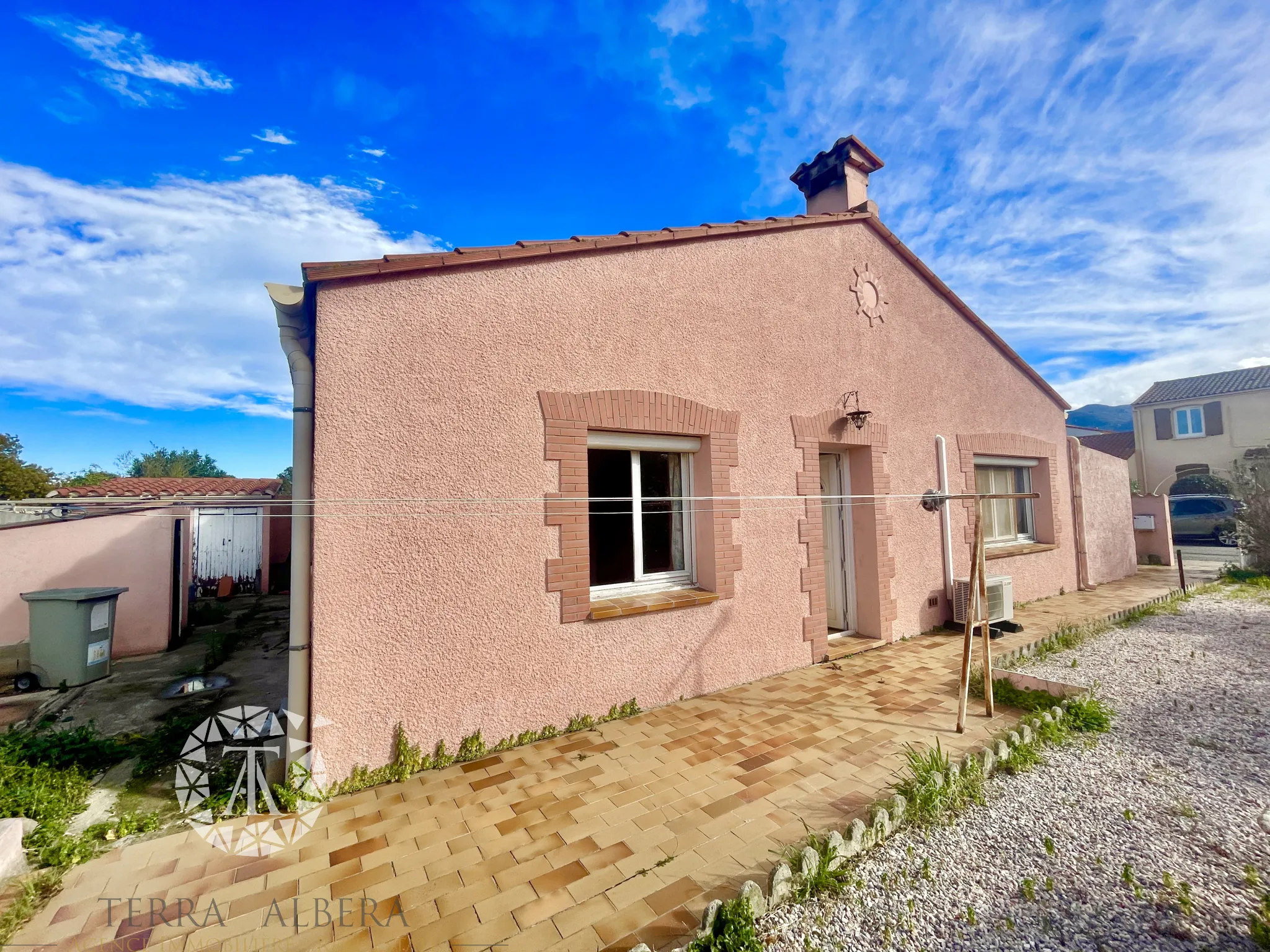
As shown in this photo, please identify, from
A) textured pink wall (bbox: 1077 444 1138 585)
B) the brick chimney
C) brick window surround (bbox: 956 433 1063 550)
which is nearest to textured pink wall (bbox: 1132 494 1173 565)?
textured pink wall (bbox: 1077 444 1138 585)

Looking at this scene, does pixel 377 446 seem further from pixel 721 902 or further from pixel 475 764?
pixel 721 902

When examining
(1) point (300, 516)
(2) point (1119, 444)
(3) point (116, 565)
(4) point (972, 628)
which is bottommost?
(4) point (972, 628)

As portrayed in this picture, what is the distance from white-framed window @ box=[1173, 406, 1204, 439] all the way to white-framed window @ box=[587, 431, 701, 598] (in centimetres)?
3139

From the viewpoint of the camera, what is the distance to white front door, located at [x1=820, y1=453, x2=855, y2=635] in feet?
23.0

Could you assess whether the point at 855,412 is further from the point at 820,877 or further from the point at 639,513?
the point at 820,877

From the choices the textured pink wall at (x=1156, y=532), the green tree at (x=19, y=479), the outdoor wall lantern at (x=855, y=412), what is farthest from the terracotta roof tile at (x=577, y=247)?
the green tree at (x=19, y=479)

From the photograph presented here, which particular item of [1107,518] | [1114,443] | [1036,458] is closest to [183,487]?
[1036,458]

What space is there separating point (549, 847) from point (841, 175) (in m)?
8.46

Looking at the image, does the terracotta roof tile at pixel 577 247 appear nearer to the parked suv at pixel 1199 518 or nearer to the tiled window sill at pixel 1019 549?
A: the tiled window sill at pixel 1019 549

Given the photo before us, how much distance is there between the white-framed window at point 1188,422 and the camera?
24.3 meters

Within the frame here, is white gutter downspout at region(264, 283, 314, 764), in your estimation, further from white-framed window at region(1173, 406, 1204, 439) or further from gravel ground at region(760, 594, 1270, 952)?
white-framed window at region(1173, 406, 1204, 439)

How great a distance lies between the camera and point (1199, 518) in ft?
65.7

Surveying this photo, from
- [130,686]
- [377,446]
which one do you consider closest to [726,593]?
[377,446]

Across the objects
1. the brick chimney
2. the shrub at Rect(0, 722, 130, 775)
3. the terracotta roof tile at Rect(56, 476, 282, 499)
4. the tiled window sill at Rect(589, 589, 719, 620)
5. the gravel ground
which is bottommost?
the gravel ground
